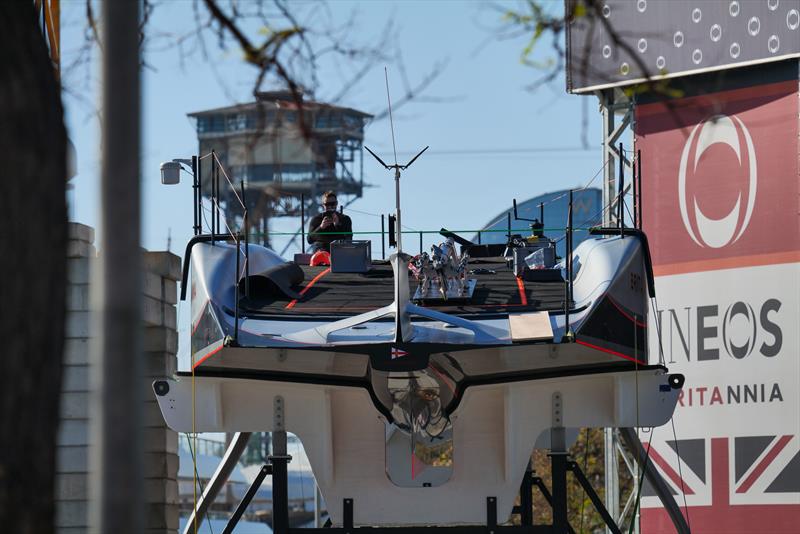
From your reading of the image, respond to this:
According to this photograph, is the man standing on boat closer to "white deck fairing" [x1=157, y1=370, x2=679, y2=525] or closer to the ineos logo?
"white deck fairing" [x1=157, y1=370, x2=679, y2=525]

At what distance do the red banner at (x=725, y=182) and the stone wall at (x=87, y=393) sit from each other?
6526mm

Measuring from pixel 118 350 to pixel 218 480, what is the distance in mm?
7039

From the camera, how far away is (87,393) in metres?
17.9

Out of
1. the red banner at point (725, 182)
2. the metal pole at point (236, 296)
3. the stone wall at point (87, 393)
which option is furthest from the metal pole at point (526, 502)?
the red banner at point (725, 182)

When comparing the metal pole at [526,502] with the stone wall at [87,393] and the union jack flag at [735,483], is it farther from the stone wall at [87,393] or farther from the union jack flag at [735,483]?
the stone wall at [87,393]

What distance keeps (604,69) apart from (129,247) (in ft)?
55.7

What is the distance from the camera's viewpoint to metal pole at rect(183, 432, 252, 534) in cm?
1097

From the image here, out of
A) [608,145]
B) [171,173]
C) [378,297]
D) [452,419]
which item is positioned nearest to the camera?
[452,419]

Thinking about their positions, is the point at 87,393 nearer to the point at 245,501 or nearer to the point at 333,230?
the point at 333,230

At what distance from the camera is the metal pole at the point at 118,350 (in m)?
4.32

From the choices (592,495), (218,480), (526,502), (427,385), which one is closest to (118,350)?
(427,385)

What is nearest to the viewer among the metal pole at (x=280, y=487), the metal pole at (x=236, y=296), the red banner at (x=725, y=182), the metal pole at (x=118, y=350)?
the metal pole at (x=118, y=350)

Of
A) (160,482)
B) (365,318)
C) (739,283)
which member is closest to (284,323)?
(365,318)

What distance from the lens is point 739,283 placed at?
19.3 meters
